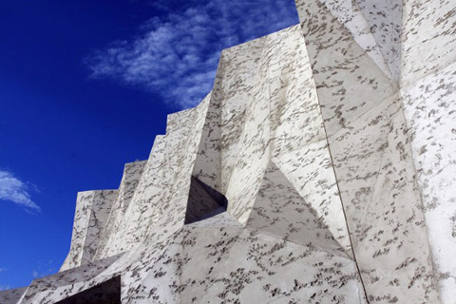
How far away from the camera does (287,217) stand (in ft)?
13.7

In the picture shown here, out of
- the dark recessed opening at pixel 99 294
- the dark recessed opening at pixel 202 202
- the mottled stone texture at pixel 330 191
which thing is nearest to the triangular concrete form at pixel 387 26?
the mottled stone texture at pixel 330 191

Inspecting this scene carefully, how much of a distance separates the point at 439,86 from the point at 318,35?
5.77 ft

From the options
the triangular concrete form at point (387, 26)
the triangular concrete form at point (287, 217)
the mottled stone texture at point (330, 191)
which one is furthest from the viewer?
the triangular concrete form at point (387, 26)

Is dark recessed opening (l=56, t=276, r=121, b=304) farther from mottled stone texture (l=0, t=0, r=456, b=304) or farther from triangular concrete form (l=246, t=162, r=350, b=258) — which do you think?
triangular concrete form (l=246, t=162, r=350, b=258)

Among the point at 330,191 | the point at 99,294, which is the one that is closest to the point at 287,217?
the point at 330,191

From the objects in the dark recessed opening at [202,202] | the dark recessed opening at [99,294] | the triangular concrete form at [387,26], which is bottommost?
the dark recessed opening at [99,294]

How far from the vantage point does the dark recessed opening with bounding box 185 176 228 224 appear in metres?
4.93

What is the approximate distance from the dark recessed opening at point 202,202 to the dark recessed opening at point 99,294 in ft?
3.33

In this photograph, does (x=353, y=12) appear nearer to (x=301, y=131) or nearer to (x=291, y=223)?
(x=301, y=131)

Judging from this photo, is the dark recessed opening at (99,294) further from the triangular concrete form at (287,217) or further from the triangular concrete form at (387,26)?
the triangular concrete form at (387,26)

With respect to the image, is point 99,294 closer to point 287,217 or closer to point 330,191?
point 287,217

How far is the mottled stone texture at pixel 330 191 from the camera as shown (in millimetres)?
3389

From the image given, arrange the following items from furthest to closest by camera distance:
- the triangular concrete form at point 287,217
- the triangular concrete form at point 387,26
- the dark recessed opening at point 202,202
Result: the dark recessed opening at point 202,202
the triangular concrete form at point 387,26
the triangular concrete form at point 287,217

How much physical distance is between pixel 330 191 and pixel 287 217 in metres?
0.49
